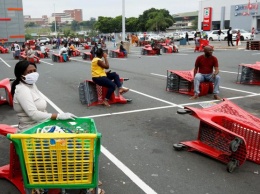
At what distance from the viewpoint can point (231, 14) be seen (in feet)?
224

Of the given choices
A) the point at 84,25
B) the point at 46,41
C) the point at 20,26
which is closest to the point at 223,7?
the point at 46,41

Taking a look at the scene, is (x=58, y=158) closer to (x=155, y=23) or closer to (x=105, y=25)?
A: (x=155, y=23)

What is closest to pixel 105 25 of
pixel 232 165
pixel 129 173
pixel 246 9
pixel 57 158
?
pixel 246 9

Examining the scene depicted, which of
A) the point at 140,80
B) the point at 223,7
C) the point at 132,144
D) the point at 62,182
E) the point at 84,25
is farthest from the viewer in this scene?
the point at 84,25

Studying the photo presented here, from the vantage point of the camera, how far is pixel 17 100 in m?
3.73

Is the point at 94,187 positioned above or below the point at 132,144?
above

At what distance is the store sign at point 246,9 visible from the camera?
60688 millimetres

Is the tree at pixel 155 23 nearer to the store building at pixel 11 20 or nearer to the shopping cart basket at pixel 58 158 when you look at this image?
the store building at pixel 11 20

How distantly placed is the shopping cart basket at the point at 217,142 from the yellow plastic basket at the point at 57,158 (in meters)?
1.94

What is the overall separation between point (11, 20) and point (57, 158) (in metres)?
55.4

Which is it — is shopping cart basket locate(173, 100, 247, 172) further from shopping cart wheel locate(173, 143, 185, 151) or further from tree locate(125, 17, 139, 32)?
tree locate(125, 17, 139, 32)

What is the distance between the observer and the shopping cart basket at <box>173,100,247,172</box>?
420cm

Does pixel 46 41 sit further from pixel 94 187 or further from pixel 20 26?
pixel 94 187

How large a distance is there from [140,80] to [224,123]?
320 inches
